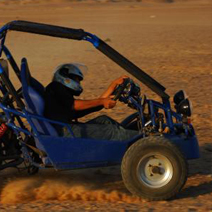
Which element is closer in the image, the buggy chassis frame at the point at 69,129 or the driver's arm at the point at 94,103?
the buggy chassis frame at the point at 69,129

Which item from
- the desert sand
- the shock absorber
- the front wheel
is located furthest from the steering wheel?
the shock absorber

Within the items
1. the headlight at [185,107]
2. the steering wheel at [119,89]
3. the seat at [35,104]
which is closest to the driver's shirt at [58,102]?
the seat at [35,104]

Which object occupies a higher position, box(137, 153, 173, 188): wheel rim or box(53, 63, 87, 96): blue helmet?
box(53, 63, 87, 96): blue helmet

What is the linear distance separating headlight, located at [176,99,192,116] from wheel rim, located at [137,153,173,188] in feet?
2.21

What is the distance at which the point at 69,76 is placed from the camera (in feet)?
21.6

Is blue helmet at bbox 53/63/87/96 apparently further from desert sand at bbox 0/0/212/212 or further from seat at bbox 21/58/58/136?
desert sand at bbox 0/0/212/212

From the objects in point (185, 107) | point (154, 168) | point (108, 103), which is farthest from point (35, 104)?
point (185, 107)

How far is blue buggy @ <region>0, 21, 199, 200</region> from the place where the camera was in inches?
246

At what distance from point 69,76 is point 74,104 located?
33 cm

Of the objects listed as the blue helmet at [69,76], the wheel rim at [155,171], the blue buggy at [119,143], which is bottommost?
the wheel rim at [155,171]

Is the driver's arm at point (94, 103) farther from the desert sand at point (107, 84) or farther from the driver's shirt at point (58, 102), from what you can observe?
the desert sand at point (107, 84)

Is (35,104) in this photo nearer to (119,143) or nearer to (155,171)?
(119,143)

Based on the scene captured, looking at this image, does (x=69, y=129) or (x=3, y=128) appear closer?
(x=69, y=129)

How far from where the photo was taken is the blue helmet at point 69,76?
6.49m
